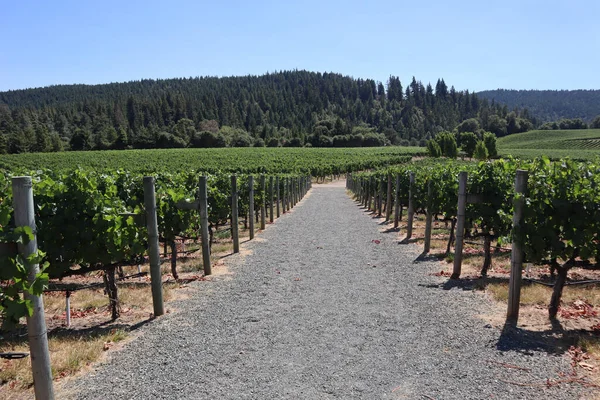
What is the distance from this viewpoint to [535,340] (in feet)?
16.0

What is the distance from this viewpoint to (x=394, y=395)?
366 centimetres

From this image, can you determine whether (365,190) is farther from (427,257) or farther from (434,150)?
(434,150)

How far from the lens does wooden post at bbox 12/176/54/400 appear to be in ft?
10.7

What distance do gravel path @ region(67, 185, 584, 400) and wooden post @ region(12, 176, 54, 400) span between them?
16.0 inches

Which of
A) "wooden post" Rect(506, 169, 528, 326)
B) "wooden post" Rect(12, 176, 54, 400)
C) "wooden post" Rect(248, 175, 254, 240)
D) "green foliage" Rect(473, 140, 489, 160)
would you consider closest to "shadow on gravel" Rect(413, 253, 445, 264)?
"wooden post" Rect(506, 169, 528, 326)

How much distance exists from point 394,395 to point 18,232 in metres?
3.32

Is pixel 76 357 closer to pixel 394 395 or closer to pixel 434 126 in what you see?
pixel 394 395

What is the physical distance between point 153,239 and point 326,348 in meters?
2.87

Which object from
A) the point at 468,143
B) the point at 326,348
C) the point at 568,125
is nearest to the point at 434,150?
the point at 468,143

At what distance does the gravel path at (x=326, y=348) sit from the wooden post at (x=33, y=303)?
406 millimetres

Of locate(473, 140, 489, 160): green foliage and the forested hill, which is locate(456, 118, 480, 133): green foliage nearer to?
the forested hill

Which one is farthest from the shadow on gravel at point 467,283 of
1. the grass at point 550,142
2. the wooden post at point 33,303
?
the grass at point 550,142

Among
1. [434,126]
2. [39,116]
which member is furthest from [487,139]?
[39,116]

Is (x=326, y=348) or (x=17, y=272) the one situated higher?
(x=17, y=272)
